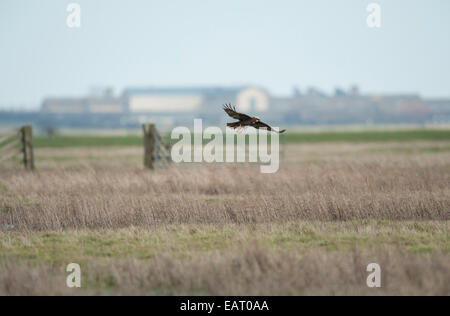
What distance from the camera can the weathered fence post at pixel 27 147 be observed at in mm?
25734

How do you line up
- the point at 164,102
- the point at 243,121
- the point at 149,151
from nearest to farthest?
the point at 243,121 → the point at 149,151 → the point at 164,102

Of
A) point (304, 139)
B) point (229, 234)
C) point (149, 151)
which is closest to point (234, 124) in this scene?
point (229, 234)

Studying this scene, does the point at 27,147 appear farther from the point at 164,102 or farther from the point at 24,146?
the point at 164,102

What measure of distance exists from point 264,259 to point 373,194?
20.7ft

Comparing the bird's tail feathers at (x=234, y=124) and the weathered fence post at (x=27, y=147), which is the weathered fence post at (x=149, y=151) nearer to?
the weathered fence post at (x=27, y=147)

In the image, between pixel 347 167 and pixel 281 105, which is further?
pixel 281 105

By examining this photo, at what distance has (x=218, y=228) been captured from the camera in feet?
40.8

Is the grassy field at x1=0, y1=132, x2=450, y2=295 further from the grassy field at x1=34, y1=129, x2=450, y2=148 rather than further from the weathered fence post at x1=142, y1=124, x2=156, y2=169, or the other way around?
the grassy field at x1=34, y1=129, x2=450, y2=148

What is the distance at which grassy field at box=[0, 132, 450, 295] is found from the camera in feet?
29.3

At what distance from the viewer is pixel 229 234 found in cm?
1181

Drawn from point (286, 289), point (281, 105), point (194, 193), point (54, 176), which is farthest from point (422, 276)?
point (281, 105)

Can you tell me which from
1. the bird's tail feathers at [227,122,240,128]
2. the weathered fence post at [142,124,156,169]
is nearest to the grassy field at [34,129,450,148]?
the weathered fence post at [142,124,156,169]

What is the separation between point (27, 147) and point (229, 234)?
1627cm

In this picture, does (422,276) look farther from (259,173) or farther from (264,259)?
(259,173)
